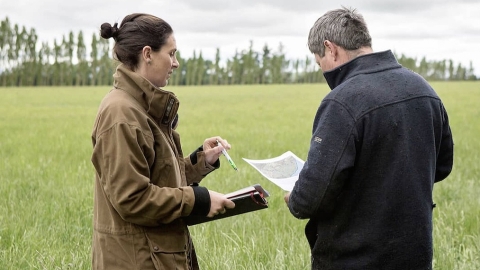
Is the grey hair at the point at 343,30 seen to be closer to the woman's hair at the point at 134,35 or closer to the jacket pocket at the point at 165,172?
the woman's hair at the point at 134,35

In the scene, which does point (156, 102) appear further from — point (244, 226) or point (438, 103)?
point (244, 226)

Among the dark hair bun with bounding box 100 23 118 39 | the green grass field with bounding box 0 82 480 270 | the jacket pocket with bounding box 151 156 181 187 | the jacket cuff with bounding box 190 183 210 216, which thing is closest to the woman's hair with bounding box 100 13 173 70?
the dark hair bun with bounding box 100 23 118 39

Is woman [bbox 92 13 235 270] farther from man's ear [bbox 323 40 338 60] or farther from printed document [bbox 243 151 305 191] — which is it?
man's ear [bbox 323 40 338 60]

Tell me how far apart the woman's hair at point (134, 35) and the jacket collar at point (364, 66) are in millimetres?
735

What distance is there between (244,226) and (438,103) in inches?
116

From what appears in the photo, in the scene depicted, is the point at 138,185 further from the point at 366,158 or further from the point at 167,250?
the point at 366,158

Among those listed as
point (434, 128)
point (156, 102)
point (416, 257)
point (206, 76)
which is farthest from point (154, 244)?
point (206, 76)

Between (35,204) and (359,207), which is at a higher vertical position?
(359,207)

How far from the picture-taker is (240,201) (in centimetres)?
250

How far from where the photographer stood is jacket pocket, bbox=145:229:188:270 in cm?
245

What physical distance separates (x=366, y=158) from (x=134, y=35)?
107 cm

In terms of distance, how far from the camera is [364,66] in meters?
2.44

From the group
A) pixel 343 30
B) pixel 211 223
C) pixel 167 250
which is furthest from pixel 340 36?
pixel 211 223

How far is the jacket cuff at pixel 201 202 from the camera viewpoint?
2410mm
